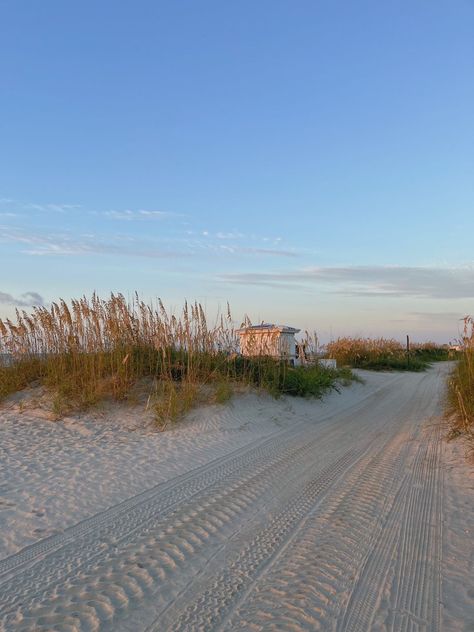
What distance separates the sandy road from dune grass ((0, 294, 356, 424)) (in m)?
3.58

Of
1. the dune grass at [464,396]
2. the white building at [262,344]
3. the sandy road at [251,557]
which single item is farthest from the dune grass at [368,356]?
the sandy road at [251,557]

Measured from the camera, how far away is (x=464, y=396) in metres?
7.65

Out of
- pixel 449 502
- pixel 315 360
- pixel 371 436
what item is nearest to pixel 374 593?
pixel 449 502

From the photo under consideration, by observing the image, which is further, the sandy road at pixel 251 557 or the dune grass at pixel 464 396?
the dune grass at pixel 464 396

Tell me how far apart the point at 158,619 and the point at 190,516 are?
59.9 inches

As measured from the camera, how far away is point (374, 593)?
9.98 feet

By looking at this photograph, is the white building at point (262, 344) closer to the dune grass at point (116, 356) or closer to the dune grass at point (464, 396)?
the dune grass at point (116, 356)

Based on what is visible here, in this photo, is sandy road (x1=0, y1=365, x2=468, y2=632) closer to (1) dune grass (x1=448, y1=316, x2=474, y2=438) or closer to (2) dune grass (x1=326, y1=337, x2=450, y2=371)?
(1) dune grass (x1=448, y1=316, x2=474, y2=438)

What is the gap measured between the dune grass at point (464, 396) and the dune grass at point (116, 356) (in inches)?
139

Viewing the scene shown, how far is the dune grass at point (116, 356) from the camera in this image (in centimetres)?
909

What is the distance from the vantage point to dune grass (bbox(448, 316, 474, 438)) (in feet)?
23.4

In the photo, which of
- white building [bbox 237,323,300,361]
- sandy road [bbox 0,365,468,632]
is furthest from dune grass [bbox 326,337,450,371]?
sandy road [bbox 0,365,468,632]

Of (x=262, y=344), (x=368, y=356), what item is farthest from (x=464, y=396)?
(x=368, y=356)

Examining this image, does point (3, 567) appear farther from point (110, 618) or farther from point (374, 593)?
point (374, 593)
